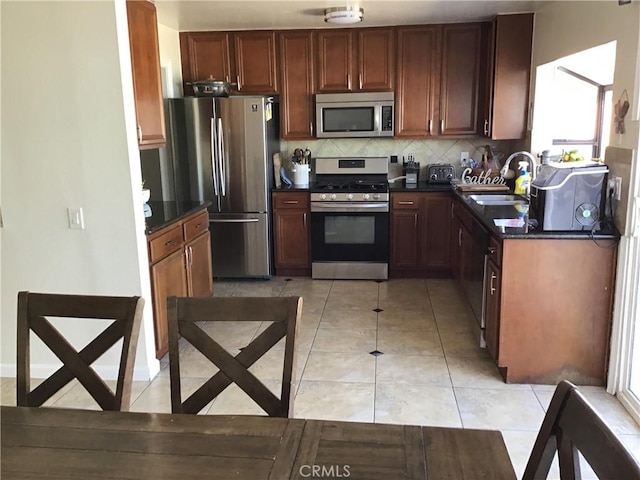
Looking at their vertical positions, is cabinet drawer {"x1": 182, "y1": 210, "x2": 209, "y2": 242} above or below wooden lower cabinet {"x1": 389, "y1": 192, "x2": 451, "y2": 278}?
above

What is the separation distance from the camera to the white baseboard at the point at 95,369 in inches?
126

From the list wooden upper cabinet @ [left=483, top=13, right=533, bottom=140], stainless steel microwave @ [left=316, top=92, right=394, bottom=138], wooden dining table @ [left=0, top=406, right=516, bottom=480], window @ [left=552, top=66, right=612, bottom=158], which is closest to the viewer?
wooden dining table @ [left=0, top=406, right=516, bottom=480]

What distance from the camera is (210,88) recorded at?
486 cm

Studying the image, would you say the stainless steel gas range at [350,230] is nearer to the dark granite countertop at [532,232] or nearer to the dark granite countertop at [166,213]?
the dark granite countertop at [166,213]

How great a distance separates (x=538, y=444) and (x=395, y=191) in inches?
154

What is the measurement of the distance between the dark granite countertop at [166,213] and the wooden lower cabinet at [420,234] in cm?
191

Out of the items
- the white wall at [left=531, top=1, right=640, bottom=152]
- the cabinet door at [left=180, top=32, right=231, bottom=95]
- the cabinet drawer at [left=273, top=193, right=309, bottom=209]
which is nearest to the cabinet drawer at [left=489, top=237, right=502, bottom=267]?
the white wall at [left=531, top=1, right=640, bottom=152]

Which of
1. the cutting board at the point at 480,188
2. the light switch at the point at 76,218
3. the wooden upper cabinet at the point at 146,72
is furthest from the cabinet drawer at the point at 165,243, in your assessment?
the cutting board at the point at 480,188

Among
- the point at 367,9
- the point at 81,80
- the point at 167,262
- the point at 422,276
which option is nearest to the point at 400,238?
the point at 422,276

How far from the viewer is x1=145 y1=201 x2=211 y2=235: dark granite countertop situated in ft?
10.6

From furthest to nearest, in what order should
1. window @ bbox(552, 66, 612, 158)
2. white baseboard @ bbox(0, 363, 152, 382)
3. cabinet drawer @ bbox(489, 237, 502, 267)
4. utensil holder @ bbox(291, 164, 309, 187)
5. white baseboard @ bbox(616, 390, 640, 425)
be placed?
utensil holder @ bbox(291, 164, 309, 187), window @ bbox(552, 66, 612, 158), white baseboard @ bbox(0, 363, 152, 382), cabinet drawer @ bbox(489, 237, 502, 267), white baseboard @ bbox(616, 390, 640, 425)

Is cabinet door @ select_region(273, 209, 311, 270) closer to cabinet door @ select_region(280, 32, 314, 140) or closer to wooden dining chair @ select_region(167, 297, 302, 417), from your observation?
cabinet door @ select_region(280, 32, 314, 140)

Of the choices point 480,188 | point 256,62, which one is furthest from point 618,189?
point 256,62

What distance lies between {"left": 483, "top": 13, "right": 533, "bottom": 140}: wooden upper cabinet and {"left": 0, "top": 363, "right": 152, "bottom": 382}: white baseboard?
11.0 feet
